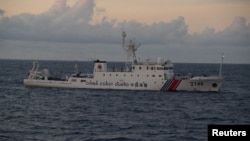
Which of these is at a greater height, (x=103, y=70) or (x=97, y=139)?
(x=103, y=70)

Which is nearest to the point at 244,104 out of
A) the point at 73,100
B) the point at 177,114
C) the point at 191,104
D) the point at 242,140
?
the point at 191,104

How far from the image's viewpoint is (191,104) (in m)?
51.8

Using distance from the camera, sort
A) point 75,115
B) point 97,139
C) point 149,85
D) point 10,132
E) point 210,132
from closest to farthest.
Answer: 1. point 210,132
2. point 97,139
3. point 10,132
4. point 75,115
5. point 149,85

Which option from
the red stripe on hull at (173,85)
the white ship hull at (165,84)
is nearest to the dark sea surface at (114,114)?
the white ship hull at (165,84)

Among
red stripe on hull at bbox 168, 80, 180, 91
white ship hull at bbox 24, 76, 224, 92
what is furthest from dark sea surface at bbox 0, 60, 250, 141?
red stripe on hull at bbox 168, 80, 180, 91

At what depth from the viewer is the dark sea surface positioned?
3347cm

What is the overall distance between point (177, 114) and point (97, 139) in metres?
14.0

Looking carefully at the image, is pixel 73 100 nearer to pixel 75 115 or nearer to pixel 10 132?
pixel 75 115

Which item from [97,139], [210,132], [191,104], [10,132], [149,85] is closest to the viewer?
[210,132]

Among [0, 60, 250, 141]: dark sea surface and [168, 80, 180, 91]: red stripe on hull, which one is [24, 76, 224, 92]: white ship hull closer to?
[168, 80, 180, 91]: red stripe on hull

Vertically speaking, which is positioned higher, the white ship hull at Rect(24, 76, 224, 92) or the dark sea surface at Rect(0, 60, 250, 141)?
the white ship hull at Rect(24, 76, 224, 92)

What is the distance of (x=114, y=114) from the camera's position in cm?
4347

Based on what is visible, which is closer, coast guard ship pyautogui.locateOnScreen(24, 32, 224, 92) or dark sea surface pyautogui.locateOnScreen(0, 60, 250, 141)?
dark sea surface pyautogui.locateOnScreen(0, 60, 250, 141)

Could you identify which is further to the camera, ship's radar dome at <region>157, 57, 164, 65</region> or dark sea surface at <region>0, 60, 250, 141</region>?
ship's radar dome at <region>157, 57, 164, 65</region>
